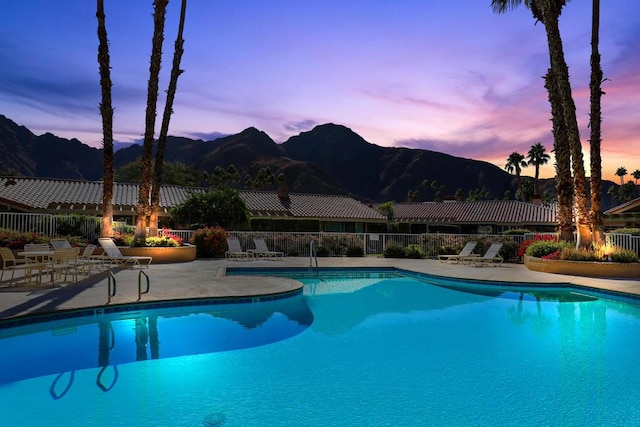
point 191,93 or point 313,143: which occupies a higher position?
point 313,143

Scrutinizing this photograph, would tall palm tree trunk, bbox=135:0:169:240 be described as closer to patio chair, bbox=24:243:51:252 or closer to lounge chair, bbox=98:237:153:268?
lounge chair, bbox=98:237:153:268

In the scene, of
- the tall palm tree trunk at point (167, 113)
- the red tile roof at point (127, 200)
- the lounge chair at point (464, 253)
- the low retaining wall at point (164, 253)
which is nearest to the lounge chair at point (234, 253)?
the low retaining wall at point (164, 253)

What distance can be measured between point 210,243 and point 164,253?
10.3 feet

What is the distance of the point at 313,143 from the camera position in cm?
15738

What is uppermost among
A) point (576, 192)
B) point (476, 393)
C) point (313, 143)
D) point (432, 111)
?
point (313, 143)

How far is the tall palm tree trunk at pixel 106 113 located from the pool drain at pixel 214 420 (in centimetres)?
1439

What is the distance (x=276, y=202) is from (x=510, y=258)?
22.7 metres

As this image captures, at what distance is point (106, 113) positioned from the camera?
17.6m

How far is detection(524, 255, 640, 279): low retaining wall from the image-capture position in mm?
13820

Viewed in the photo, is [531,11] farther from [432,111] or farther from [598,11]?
[432,111]

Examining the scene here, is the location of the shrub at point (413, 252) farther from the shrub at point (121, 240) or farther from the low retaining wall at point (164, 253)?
the shrub at point (121, 240)

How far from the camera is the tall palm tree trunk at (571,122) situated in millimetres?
15062

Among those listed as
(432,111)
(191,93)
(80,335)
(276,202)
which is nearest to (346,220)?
(276,202)

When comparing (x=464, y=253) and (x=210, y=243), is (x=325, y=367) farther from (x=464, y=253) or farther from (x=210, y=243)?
(x=210, y=243)
